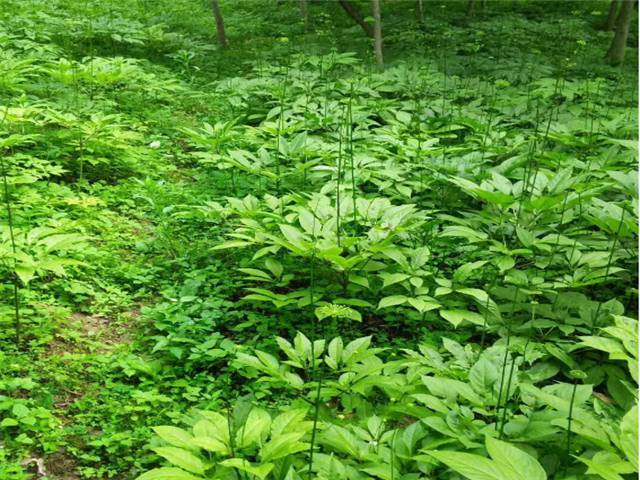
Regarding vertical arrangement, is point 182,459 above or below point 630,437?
below

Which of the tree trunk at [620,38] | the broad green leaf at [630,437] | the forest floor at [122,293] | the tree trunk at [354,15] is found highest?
the tree trunk at [354,15]

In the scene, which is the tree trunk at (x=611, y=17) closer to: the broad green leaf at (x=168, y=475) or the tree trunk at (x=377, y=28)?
the tree trunk at (x=377, y=28)

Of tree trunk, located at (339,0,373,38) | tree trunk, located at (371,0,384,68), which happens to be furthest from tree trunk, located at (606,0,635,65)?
tree trunk, located at (339,0,373,38)

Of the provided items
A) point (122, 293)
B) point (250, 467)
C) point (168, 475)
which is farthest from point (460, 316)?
point (122, 293)

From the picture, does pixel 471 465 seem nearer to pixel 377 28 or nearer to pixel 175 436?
pixel 175 436

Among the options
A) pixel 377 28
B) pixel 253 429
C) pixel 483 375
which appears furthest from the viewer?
pixel 377 28

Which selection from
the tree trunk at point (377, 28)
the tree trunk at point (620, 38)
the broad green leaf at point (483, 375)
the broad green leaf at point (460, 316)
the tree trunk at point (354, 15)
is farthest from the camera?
the tree trunk at point (354, 15)

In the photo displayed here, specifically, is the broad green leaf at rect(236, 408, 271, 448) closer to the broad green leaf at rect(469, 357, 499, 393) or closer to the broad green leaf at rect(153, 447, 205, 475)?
the broad green leaf at rect(153, 447, 205, 475)

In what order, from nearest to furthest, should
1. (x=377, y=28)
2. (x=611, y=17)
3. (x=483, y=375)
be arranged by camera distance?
(x=483, y=375)
(x=377, y=28)
(x=611, y=17)

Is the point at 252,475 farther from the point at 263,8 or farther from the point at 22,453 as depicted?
the point at 263,8

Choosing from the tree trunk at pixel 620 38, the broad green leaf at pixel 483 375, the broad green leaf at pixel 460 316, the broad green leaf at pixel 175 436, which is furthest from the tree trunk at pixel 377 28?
the broad green leaf at pixel 175 436

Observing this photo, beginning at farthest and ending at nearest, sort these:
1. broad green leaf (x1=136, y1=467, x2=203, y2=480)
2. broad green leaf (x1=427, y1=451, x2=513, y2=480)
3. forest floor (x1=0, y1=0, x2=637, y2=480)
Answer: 1. forest floor (x1=0, y1=0, x2=637, y2=480)
2. broad green leaf (x1=136, y1=467, x2=203, y2=480)
3. broad green leaf (x1=427, y1=451, x2=513, y2=480)

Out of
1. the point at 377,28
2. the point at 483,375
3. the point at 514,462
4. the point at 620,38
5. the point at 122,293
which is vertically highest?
the point at 377,28

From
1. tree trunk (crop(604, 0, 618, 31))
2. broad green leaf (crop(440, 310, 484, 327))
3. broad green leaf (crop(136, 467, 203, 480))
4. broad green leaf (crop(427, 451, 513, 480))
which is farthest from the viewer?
tree trunk (crop(604, 0, 618, 31))
